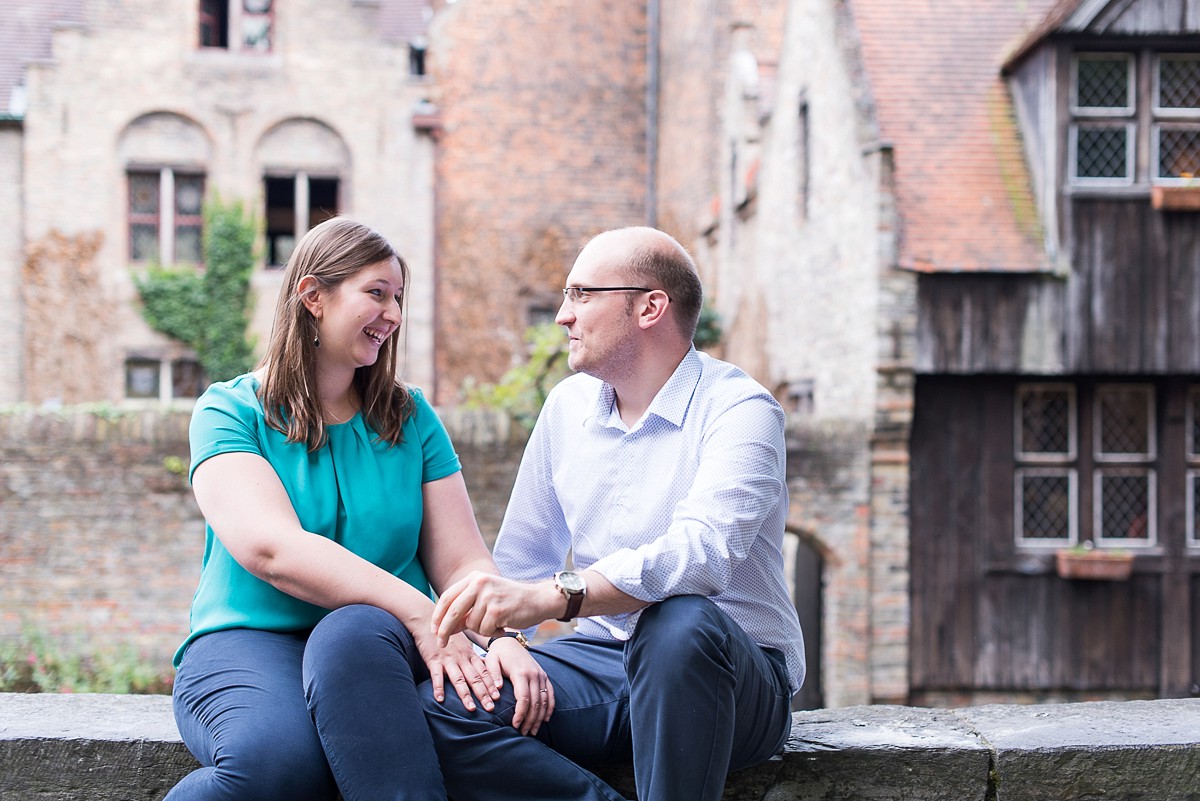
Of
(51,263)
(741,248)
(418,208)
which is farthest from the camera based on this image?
(418,208)

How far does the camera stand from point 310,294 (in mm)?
2854

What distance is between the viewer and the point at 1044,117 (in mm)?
10383

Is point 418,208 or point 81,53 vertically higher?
point 81,53

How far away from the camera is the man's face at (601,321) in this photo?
2859 millimetres

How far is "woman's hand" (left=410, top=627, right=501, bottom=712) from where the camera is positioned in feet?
8.40

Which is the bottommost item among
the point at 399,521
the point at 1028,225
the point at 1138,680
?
the point at 1138,680

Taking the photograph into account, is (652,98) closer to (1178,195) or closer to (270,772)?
(1178,195)

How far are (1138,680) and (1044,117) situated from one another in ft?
16.5

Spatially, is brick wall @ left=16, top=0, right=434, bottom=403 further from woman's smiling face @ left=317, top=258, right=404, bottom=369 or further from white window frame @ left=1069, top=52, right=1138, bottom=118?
woman's smiling face @ left=317, top=258, right=404, bottom=369

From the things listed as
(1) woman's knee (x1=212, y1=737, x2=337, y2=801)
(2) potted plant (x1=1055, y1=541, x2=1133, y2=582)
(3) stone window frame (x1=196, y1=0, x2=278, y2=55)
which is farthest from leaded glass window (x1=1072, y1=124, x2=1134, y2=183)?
(3) stone window frame (x1=196, y1=0, x2=278, y2=55)

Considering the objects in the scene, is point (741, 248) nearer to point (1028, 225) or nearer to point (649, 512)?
point (1028, 225)

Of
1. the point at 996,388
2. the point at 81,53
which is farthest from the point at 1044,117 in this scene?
the point at 81,53

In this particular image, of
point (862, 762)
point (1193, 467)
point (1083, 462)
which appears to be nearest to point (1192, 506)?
point (1193, 467)

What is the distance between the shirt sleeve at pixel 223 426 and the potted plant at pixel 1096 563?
8.91m
